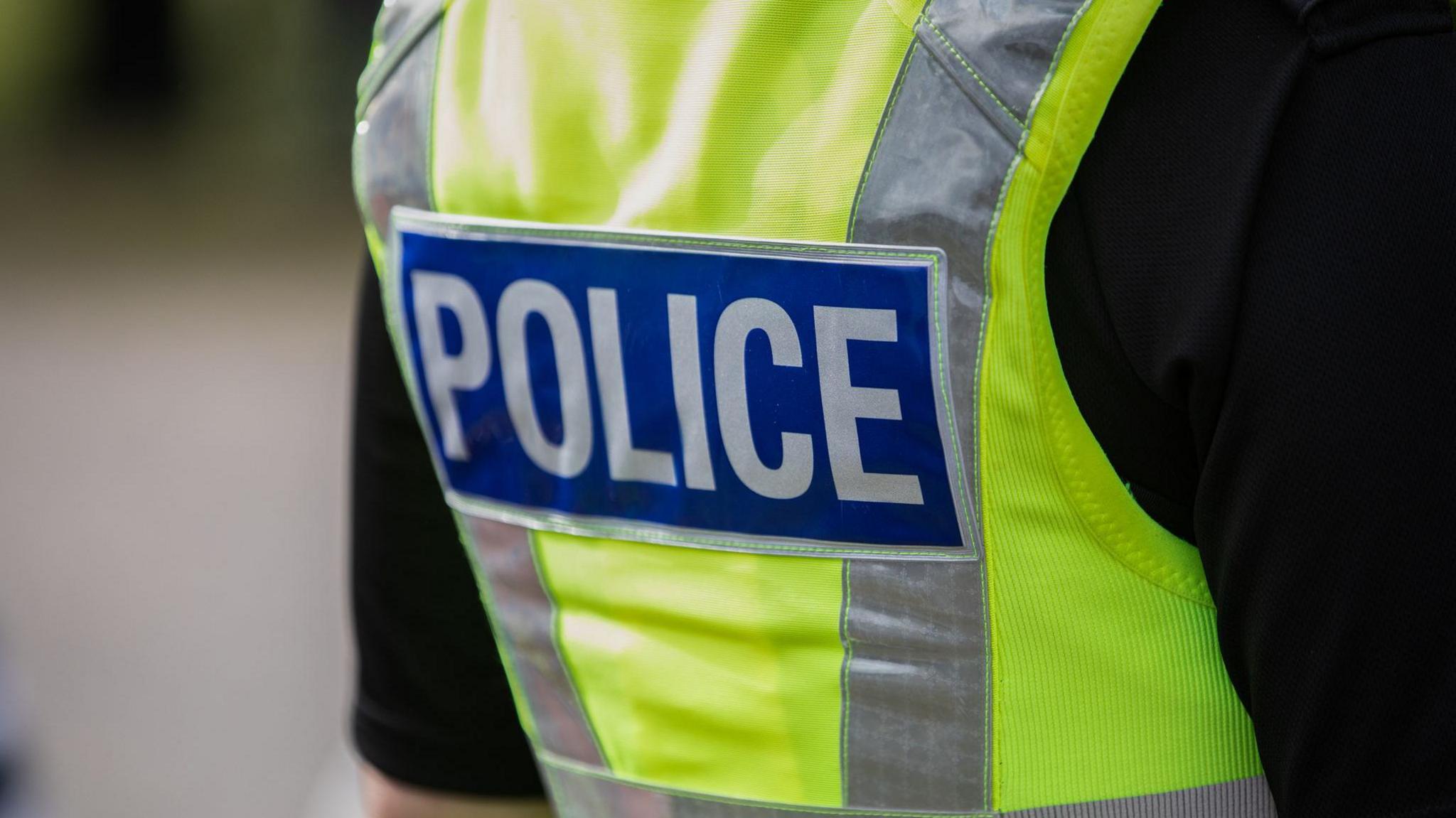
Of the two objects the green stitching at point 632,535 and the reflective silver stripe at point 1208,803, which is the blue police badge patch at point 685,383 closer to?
the green stitching at point 632,535

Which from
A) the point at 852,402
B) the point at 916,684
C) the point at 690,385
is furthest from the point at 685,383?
the point at 916,684

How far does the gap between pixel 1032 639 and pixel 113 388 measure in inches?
259

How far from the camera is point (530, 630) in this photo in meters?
1.07

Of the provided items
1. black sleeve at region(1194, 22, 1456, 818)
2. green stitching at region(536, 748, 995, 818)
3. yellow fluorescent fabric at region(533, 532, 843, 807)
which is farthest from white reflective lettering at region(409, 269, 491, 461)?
black sleeve at region(1194, 22, 1456, 818)

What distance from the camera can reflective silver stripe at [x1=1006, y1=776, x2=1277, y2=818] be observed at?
87 centimetres

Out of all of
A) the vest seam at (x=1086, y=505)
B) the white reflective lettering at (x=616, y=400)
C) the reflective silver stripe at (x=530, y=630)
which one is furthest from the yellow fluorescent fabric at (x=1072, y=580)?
the reflective silver stripe at (x=530, y=630)

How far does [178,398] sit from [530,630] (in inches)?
233

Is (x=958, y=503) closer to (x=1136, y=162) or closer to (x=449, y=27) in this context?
(x=1136, y=162)

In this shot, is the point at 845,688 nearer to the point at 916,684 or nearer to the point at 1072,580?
the point at 916,684

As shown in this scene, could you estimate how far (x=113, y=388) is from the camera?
6.76 meters

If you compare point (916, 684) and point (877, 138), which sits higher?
point (877, 138)

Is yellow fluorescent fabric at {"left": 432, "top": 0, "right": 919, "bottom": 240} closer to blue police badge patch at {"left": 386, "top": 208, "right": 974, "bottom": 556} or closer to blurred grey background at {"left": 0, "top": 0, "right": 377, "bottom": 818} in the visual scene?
blue police badge patch at {"left": 386, "top": 208, "right": 974, "bottom": 556}

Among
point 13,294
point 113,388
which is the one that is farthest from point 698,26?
point 13,294

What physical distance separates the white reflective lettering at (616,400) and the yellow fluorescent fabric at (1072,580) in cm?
21
